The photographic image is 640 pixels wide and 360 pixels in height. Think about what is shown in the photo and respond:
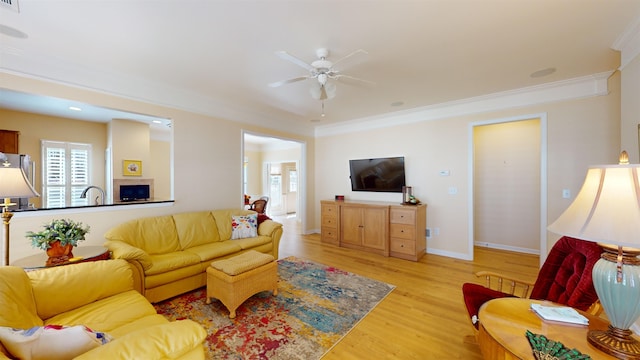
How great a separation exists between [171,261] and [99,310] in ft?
→ 3.39

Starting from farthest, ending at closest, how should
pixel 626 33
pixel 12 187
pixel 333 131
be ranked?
1. pixel 333 131
2. pixel 626 33
3. pixel 12 187

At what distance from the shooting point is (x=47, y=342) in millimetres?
922

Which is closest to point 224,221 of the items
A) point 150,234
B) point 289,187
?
point 150,234

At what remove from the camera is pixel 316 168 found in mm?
6074

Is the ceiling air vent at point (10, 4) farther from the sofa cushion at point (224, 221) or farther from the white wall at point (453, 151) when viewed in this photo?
the white wall at point (453, 151)

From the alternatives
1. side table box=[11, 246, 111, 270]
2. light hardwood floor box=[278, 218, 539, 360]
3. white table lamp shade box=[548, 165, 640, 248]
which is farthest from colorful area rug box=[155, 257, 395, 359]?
white table lamp shade box=[548, 165, 640, 248]

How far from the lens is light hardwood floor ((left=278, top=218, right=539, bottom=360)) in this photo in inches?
77.3

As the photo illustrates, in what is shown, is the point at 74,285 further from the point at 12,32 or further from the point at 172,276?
the point at 12,32

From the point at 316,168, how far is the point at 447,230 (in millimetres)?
3197

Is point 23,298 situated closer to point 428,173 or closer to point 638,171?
point 638,171

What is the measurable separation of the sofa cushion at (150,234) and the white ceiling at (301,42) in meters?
1.67

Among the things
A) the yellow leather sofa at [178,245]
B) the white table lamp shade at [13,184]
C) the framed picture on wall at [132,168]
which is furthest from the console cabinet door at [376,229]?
the framed picture on wall at [132,168]

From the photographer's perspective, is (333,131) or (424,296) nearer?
(424,296)

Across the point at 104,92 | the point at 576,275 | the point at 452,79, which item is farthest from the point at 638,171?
the point at 104,92
